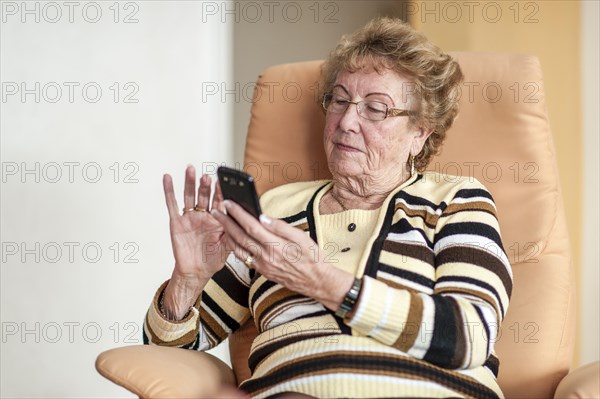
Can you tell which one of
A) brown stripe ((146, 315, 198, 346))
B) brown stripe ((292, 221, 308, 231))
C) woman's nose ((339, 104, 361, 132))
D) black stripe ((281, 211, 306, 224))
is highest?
woman's nose ((339, 104, 361, 132))

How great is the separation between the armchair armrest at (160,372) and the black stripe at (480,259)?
0.48m

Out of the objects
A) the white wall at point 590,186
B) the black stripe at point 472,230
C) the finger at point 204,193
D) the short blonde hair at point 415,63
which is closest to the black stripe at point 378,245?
the black stripe at point 472,230

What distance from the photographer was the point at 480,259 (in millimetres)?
1410

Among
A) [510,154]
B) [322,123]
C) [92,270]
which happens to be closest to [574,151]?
[510,154]

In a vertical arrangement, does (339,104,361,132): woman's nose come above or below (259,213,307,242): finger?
above

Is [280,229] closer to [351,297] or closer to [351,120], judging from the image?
[351,297]

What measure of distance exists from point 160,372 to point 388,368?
0.38m

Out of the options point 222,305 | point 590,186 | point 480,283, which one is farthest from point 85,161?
point 590,186

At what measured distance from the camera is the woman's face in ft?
5.21

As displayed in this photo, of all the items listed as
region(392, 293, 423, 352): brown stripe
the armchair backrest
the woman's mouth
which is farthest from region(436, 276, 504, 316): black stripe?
the woman's mouth

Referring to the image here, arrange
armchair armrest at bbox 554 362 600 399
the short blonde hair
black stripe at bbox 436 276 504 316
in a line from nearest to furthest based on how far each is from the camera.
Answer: armchair armrest at bbox 554 362 600 399
black stripe at bbox 436 276 504 316
the short blonde hair

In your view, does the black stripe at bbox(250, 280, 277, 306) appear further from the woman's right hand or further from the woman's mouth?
the woman's mouth

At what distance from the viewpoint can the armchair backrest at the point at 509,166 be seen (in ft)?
5.22

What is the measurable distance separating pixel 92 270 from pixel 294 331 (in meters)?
0.99
